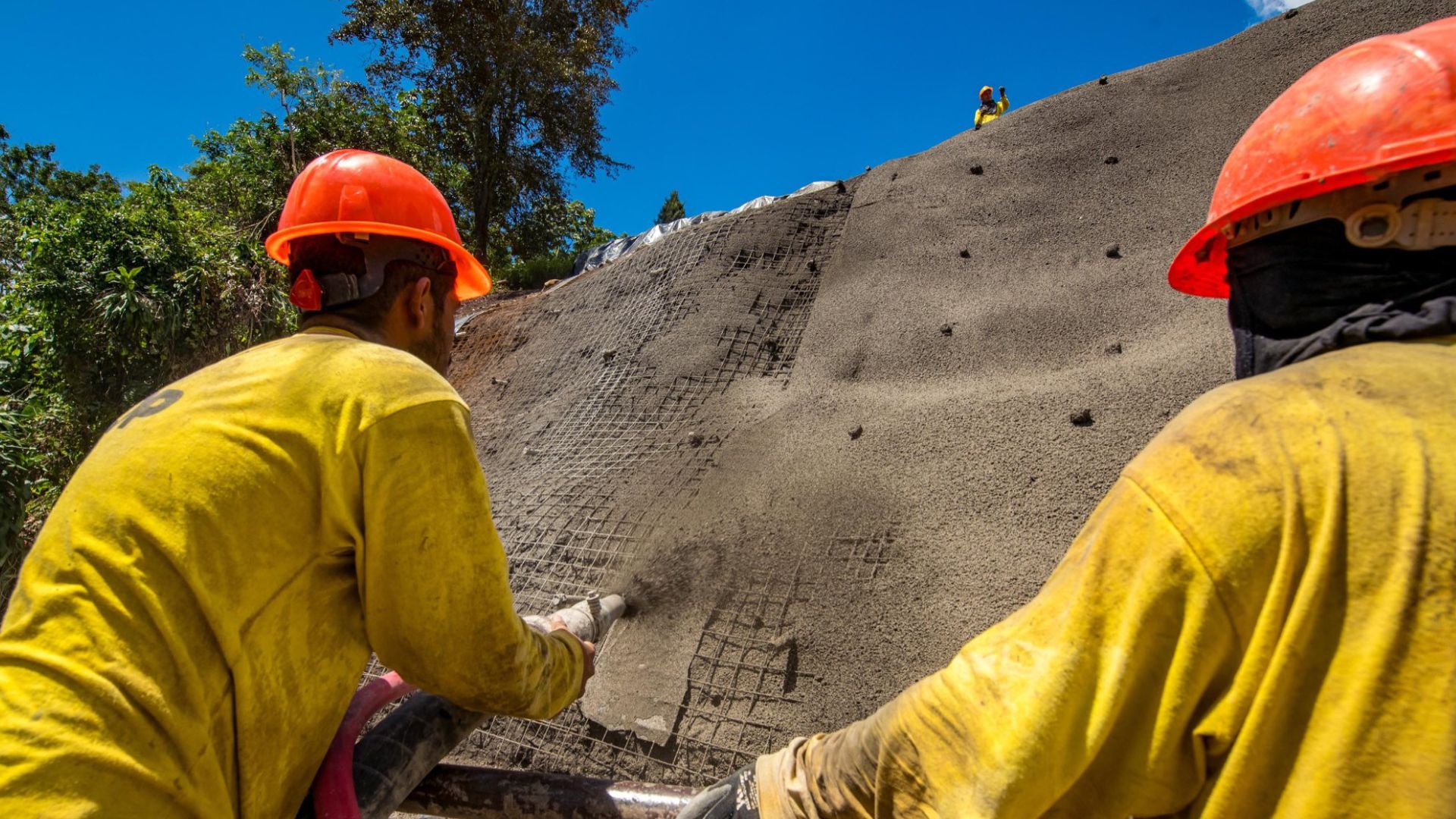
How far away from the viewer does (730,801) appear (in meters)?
1.41

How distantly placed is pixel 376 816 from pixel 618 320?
16.8ft

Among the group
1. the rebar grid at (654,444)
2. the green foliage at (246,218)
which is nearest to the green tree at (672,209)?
the green foliage at (246,218)

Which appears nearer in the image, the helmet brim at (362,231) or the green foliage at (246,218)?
the helmet brim at (362,231)

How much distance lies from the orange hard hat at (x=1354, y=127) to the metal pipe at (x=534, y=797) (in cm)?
151

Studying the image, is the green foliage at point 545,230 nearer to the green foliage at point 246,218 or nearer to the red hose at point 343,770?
the green foliage at point 246,218

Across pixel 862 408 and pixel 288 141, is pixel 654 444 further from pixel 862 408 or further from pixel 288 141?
pixel 288 141

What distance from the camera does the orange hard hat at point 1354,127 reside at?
1.04m

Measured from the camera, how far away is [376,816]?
1.45 m

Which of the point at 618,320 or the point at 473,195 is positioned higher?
the point at 473,195

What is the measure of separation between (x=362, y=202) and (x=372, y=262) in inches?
6.0

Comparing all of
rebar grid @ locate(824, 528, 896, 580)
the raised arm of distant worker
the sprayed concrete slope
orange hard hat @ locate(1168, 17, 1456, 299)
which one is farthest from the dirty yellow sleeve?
rebar grid @ locate(824, 528, 896, 580)

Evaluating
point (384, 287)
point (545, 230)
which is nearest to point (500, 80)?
point (545, 230)

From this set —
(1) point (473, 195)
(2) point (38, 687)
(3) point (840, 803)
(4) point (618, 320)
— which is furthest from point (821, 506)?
(1) point (473, 195)

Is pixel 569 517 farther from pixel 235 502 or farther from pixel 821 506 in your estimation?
pixel 235 502
